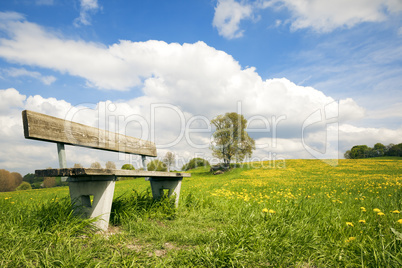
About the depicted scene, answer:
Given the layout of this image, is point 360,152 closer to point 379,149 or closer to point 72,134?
point 379,149

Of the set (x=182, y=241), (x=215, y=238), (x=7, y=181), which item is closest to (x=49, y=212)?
(x=182, y=241)

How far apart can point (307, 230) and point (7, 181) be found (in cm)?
6413

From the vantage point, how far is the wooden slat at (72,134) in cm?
249

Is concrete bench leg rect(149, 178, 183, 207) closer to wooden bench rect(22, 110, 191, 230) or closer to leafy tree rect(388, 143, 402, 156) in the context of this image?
wooden bench rect(22, 110, 191, 230)

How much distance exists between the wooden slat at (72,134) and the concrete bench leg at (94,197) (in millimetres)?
592

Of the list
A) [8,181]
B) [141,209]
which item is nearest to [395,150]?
[141,209]

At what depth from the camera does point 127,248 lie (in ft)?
7.80

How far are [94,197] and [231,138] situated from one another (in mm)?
26812

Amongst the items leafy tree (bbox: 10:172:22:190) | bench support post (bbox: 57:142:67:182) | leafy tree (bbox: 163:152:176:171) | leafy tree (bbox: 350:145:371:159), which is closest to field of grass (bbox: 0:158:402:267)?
bench support post (bbox: 57:142:67:182)

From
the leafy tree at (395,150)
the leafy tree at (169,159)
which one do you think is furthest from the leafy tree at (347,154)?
the leafy tree at (169,159)

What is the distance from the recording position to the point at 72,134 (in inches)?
119


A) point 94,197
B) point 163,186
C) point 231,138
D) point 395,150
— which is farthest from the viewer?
point 395,150

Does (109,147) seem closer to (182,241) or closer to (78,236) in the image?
(78,236)

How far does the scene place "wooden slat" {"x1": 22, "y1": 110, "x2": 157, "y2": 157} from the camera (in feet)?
8.17
